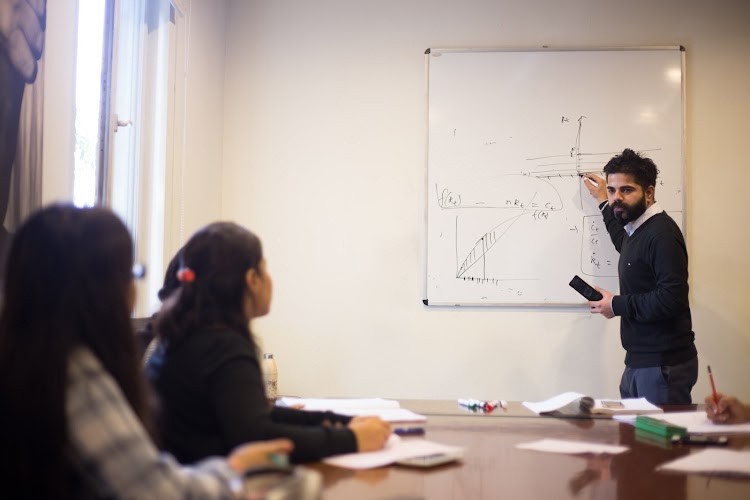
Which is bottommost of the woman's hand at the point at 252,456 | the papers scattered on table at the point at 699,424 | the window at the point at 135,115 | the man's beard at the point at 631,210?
the papers scattered on table at the point at 699,424

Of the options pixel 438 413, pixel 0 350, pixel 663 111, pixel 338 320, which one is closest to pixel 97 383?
pixel 0 350

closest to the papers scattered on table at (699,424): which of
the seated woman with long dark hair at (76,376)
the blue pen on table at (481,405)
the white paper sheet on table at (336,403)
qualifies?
the blue pen on table at (481,405)

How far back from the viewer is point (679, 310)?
2.74 metres

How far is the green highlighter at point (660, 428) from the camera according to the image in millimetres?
1744

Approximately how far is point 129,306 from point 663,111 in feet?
10.6

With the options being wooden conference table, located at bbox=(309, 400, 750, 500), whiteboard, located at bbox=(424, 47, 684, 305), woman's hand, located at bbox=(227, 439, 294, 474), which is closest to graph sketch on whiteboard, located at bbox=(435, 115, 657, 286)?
whiteboard, located at bbox=(424, 47, 684, 305)

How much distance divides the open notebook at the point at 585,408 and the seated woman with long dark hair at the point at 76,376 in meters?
1.35

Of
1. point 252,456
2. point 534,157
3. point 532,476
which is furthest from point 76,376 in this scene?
point 534,157

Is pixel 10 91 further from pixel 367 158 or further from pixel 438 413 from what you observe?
pixel 367 158

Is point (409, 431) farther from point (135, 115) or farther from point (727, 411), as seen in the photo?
point (135, 115)

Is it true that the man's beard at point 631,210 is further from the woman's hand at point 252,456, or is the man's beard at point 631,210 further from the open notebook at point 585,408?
the woman's hand at point 252,456

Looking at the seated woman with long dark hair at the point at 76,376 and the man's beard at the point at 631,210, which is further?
the man's beard at the point at 631,210

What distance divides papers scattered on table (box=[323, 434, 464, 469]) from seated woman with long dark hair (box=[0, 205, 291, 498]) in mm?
433

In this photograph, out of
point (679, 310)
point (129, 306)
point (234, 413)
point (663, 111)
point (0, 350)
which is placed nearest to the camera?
point (0, 350)
